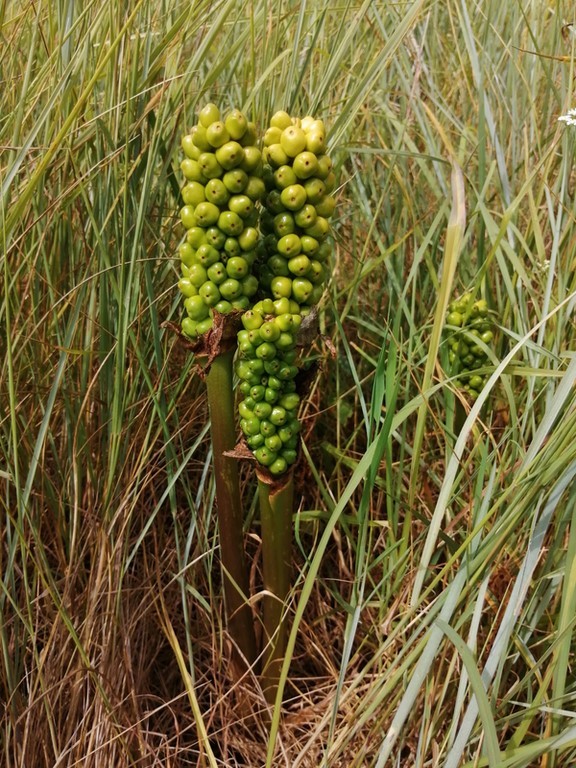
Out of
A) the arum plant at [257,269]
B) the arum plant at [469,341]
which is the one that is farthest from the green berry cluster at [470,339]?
the arum plant at [257,269]

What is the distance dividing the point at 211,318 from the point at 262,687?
692 mm

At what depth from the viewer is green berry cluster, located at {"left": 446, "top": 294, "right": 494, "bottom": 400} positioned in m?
1.46

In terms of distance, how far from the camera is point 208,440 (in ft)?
5.16

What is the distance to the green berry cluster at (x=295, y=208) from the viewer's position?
3.29 feet

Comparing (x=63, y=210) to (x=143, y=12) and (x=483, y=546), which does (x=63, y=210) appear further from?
(x=483, y=546)

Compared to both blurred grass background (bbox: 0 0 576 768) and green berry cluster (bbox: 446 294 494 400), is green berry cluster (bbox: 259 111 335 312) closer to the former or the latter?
blurred grass background (bbox: 0 0 576 768)

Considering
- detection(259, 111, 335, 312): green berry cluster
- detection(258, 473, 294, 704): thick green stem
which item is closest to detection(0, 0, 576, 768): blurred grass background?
detection(258, 473, 294, 704): thick green stem

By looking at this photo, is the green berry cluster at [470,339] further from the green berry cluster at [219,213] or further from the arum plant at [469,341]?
the green berry cluster at [219,213]

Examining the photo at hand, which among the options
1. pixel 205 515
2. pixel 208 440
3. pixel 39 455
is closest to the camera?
pixel 39 455

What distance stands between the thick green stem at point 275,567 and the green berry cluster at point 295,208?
32 cm


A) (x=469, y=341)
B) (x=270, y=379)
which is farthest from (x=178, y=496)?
(x=469, y=341)

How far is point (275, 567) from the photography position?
49.1 inches

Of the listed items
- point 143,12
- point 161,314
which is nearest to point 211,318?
point 161,314

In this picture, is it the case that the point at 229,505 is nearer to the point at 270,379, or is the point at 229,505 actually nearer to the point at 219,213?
the point at 270,379
